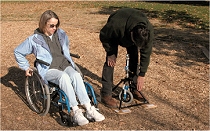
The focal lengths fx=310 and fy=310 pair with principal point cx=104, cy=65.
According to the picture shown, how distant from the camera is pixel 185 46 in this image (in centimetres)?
760

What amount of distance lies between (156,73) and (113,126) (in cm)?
221

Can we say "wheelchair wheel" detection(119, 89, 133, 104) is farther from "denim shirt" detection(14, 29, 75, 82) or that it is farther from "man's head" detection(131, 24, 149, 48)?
"denim shirt" detection(14, 29, 75, 82)

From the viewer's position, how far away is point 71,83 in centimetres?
386

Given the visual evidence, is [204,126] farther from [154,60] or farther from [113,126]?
[154,60]

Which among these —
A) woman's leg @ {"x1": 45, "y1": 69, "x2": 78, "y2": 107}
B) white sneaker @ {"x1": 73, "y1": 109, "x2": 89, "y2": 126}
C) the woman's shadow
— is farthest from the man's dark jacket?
the woman's shadow

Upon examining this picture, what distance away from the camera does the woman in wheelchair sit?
3721mm

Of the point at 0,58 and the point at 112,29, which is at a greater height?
the point at 112,29

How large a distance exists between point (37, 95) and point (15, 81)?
1.09 meters

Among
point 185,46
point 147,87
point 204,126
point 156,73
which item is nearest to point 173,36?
point 185,46

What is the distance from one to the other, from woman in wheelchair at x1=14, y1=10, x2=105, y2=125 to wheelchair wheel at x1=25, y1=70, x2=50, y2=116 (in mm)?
126

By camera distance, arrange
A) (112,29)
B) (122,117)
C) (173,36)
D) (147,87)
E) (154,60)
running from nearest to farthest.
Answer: (112,29), (122,117), (147,87), (154,60), (173,36)

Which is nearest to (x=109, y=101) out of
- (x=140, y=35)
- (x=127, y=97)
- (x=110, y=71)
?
(x=127, y=97)

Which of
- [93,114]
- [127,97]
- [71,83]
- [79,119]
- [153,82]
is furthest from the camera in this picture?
[153,82]

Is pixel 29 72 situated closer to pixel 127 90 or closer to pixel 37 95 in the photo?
pixel 37 95
